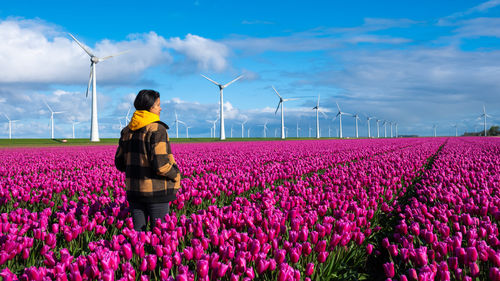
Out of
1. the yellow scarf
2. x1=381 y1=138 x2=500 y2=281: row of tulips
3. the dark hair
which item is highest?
the dark hair

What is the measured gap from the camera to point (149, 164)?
18.0 feet

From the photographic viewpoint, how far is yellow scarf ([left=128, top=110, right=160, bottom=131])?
534cm

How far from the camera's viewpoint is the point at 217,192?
8242 millimetres

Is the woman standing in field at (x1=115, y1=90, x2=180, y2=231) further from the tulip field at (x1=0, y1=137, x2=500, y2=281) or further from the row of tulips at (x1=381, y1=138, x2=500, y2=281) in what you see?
Answer: the row of tulips at (x1=381, y1=138, x2=500, y2=281)

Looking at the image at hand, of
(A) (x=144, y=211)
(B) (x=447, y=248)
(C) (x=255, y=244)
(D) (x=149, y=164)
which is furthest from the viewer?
(A) (x=144, y=211)

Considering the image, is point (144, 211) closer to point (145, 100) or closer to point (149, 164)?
point (149, 164)

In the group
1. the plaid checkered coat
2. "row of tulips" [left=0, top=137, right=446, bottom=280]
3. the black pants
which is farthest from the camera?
the black pants

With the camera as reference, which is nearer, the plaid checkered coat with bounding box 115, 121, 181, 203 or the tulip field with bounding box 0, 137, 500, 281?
the tulip field with bounding box 0, 137, 500, 281

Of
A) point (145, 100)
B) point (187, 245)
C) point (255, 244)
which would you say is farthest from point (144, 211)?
point (255, 244)

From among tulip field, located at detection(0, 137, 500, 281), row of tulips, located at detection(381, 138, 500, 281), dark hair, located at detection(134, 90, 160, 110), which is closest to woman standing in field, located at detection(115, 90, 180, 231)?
dark hair, located at detection(134, 90, 160, 110)

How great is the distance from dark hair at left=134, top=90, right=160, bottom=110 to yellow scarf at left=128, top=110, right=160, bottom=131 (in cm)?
7

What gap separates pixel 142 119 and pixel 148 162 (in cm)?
62

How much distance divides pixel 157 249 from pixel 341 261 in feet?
6.84

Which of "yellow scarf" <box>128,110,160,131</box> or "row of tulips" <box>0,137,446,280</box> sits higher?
"yellow scarf" <box>128,110,160,131</box>
